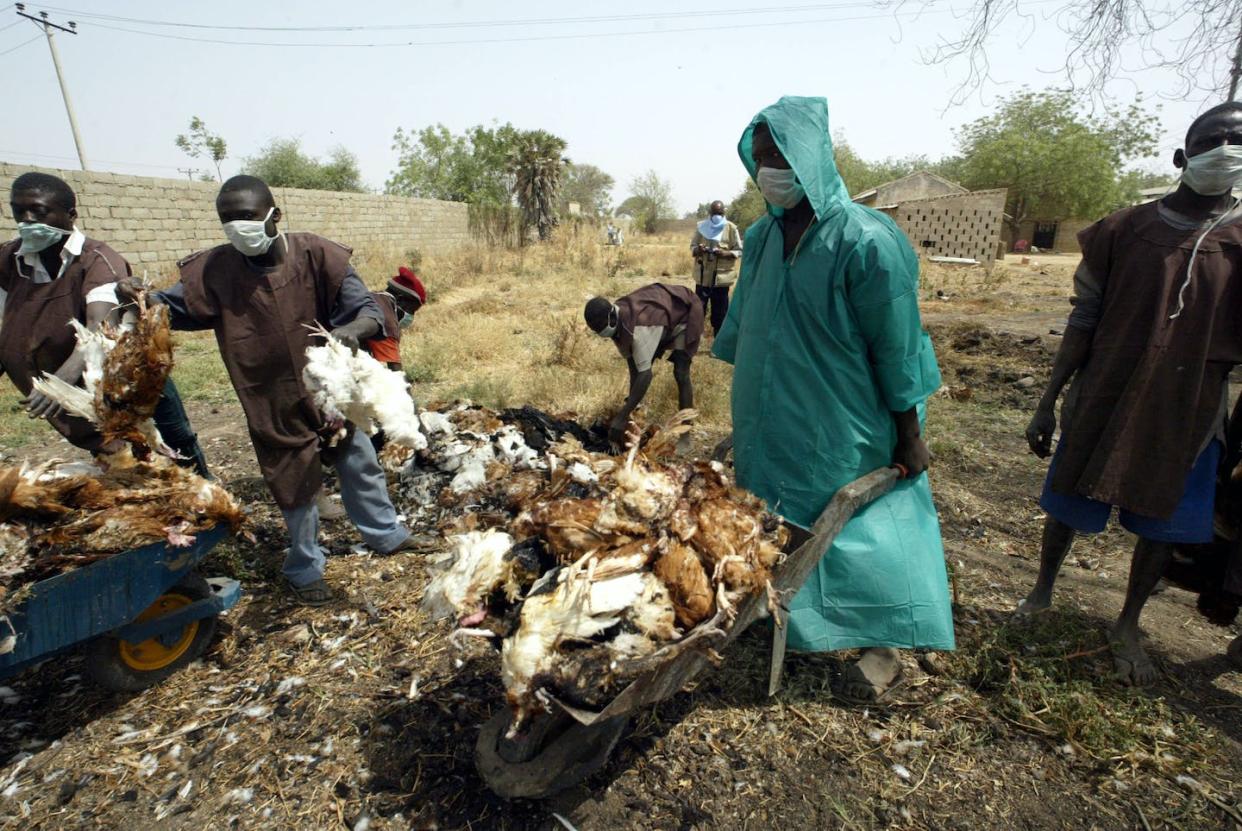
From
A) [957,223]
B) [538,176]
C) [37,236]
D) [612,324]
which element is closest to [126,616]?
[37,236]

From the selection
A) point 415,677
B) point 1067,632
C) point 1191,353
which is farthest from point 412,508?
point 1191,353

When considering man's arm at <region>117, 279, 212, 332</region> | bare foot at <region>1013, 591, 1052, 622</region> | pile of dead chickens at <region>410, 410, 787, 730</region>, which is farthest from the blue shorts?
man's arm at <region>117, 279, 212, 332</region>

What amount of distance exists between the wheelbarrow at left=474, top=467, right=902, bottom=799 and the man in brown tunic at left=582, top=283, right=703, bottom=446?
8.86 feet

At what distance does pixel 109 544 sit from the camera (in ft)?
7.15

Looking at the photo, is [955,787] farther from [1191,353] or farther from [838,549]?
[1191,353]

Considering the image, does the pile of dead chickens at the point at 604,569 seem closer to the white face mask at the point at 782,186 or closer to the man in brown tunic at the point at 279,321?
the white face mask at the point at 782,186

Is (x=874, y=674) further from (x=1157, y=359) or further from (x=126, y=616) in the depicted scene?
(x=126, y=616)

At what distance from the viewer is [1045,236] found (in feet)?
111

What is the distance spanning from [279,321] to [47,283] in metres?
1.33

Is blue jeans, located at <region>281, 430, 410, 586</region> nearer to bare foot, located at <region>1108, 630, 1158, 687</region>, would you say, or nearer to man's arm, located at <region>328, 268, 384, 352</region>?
man's arm, located at <region>328, 268, 384, 352</region>

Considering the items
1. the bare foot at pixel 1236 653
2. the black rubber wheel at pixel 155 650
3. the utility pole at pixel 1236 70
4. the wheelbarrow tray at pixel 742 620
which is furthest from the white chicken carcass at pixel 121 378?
the utility pole at pixel 1236 70

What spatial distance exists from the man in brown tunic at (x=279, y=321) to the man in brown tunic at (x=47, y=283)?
47 cm

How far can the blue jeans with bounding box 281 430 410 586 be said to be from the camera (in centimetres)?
308

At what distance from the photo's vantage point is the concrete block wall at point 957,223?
1920 cm
